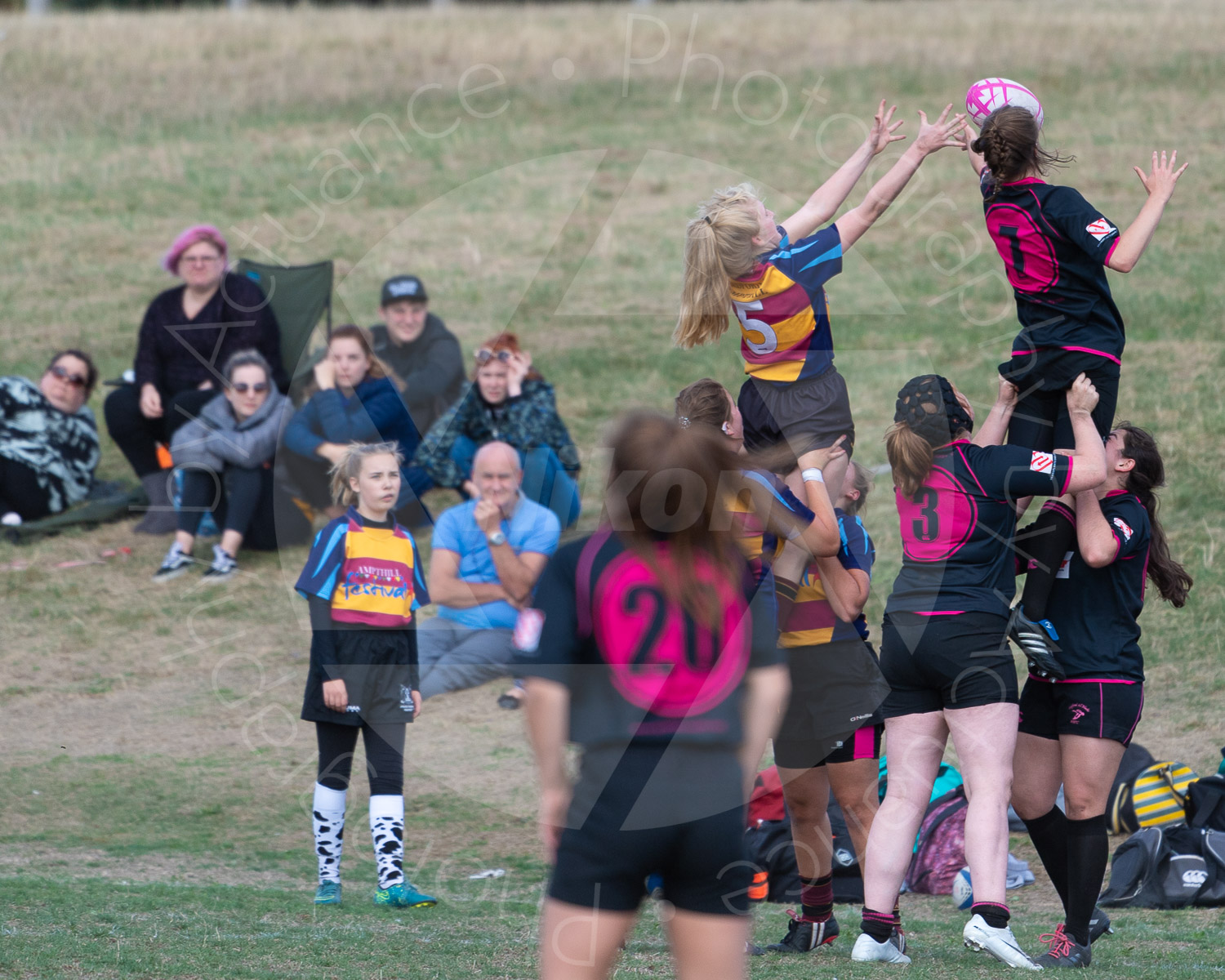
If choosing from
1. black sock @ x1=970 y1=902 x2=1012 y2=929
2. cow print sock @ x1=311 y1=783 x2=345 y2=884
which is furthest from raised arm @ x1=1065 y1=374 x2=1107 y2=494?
cow print sock @ x1=311 y1=783 x2=345 y2=884

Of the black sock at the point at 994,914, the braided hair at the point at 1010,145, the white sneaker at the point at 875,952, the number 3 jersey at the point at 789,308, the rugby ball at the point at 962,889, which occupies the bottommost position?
the rugby ball at the point at 962,889

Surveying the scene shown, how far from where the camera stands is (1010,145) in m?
4.48

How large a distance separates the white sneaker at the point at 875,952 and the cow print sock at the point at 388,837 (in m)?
1.81

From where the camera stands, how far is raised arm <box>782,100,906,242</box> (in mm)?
4711

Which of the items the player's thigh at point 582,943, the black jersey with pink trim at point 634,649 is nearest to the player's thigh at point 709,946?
the player's thigh at point 582,943

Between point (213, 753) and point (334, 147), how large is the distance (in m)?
10.9

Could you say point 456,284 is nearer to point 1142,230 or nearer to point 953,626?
point 1142,230

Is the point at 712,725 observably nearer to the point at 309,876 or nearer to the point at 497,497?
the point at 309,876

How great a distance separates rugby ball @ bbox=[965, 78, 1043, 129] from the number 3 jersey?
0.60 metres

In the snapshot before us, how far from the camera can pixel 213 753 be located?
7.38 meters

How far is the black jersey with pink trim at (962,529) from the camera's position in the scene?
422cm

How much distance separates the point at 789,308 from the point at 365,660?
6.80ft

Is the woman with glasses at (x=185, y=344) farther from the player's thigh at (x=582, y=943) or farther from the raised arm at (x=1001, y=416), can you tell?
the player's thigh at (x=582, y=943)

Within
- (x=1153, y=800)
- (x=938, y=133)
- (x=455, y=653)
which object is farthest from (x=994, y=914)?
(x=455, y=653)
